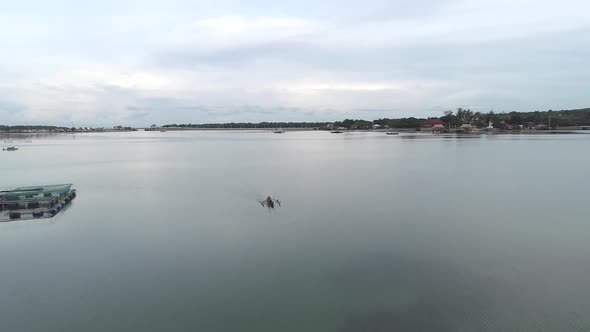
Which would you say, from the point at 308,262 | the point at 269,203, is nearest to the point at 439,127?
the point at 269,203

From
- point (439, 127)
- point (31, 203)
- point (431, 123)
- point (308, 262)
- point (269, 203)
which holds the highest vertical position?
point (431, 123)

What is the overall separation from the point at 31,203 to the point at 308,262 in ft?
30.6

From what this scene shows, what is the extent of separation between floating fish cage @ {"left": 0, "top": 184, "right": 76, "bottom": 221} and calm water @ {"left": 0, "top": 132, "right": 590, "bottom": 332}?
1.71 feet

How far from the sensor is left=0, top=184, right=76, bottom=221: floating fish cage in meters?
10.5

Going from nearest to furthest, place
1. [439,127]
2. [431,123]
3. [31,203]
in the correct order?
[31,203] < [439,127] < [431,123]

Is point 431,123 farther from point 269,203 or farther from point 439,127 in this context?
point 269,203

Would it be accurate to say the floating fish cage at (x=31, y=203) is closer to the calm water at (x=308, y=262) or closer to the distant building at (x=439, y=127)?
the calm water at (x=308, y=262)

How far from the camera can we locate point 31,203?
11266mm

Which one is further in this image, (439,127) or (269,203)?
(439,127)

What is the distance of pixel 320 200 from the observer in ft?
39.2

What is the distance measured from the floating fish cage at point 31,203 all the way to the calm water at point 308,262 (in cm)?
52

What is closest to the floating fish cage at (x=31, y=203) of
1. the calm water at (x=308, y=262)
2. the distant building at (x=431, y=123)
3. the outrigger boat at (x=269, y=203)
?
the calm water at (x=308, y=262)

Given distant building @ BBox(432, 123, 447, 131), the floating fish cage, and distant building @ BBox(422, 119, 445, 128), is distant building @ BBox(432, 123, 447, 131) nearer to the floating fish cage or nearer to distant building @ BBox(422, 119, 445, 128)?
distant building @ BBox(422, 119, 445, 128)

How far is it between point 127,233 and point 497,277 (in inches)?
308
